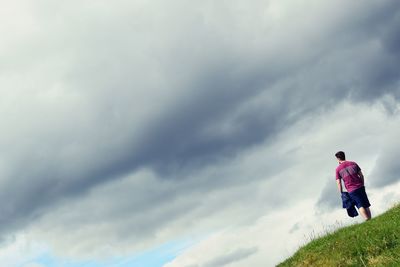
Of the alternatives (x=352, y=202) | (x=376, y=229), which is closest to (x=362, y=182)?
(x=352, y=202)

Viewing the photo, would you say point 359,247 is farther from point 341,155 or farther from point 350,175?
point 341,155

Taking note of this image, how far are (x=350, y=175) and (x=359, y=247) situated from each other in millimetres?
5087

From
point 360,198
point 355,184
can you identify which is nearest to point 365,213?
point 360,198

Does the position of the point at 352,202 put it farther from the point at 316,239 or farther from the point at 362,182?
the point at 316,239

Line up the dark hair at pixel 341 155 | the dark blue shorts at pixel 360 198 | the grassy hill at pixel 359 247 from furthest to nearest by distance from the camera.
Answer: the dark hair at pixel 341 155 → the dark blue shorts at pixel 360 198 → the grassy hill at pixel 359 247

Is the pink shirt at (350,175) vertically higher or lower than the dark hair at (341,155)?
lower

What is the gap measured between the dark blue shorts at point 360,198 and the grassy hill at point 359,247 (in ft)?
4.97

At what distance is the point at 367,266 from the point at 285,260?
520 centimetres

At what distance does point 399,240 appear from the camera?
658 inches

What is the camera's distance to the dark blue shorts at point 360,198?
21.8 metres

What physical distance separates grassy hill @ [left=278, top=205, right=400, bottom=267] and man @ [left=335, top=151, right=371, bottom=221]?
1.54 meters

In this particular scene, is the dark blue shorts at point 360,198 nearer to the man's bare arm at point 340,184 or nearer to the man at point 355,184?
the man at point 355,184

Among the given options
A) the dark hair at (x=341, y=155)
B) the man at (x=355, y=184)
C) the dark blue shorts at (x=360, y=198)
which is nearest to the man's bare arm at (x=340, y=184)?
the man at (x=355, y=184)

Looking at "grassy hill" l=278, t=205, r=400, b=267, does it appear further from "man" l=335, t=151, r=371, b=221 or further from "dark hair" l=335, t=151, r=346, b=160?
"dark hair" l=335, t=151, r=346, b=160
